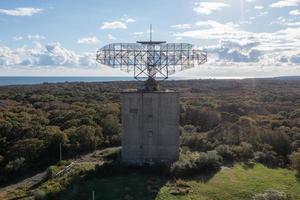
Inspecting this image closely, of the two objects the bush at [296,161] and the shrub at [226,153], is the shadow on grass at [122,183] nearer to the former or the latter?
the shrub at [226,153]

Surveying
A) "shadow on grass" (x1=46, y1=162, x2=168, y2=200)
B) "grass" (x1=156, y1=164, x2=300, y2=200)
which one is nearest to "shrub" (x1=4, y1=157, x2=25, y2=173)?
"shadow on grass" (x1=46, y1=162, x2=168, y2=200)

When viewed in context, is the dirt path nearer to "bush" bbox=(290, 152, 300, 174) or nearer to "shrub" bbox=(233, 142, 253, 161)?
"shrub" bbox=(233, 142, 253, 161)

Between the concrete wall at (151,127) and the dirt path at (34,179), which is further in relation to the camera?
the concrete wall at (151,127)

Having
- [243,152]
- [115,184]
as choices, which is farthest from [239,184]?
[115,184]

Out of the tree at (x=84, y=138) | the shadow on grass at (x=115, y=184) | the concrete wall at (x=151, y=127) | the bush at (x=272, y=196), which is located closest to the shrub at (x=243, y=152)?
the concrete wall at (x=151, y=127)

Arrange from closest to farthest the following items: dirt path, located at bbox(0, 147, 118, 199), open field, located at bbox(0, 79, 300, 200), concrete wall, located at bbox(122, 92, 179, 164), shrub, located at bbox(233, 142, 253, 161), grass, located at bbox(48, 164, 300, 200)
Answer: grass, located at bbox(48, 164, 300, 200), open field, located at bbox(0, 79, 300, 200), dirt path, located at bbox(0, 147, 118, 199), concrete wall, located at bbox(122, 92, 179, 164), shrub, located at bbox(233, 142, 253, 161)

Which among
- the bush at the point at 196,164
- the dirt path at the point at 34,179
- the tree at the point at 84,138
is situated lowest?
the dirt path at the point at 34,179

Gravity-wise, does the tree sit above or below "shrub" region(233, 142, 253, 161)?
above
